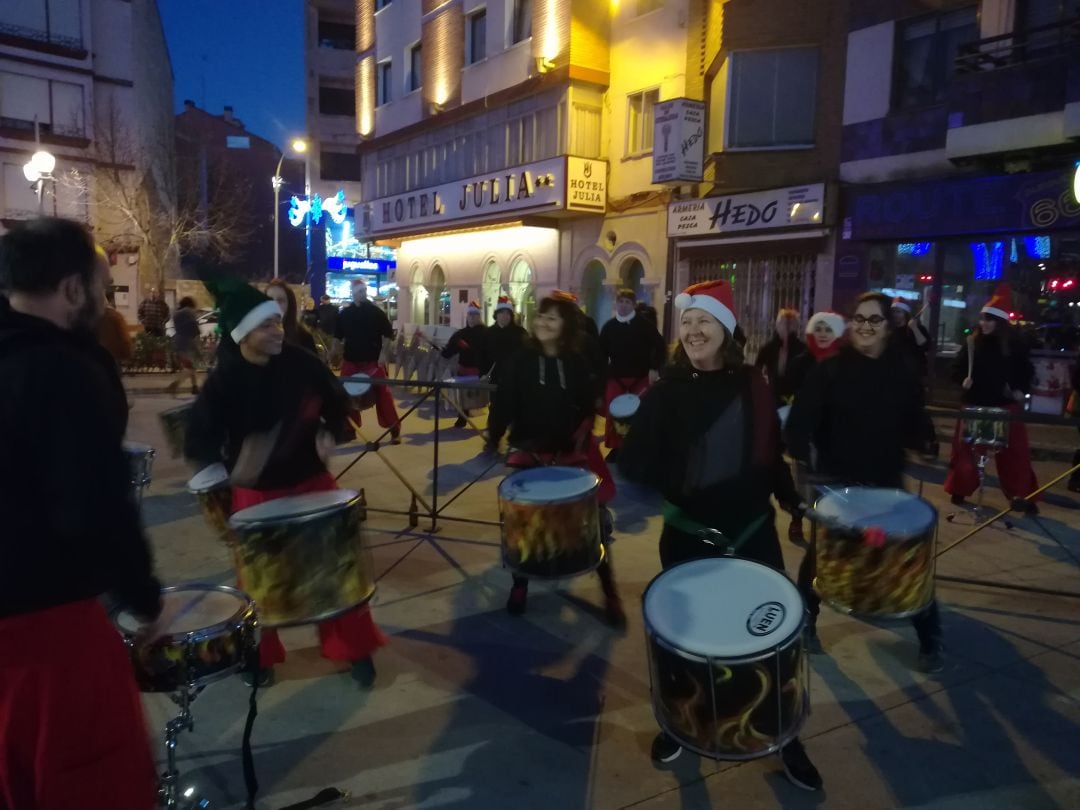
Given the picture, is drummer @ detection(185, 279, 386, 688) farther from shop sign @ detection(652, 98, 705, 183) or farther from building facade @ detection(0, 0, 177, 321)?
building facade @ detection(0, 0, 177, 321)

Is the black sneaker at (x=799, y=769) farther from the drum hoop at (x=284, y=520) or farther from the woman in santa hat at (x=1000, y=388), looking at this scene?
the woman in santa hat at (x=1000, y=388)

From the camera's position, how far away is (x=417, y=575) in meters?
5.41

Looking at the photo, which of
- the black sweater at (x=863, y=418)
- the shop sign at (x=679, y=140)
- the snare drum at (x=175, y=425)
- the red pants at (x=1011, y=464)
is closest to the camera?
the black sweater at (x=863, y=418)

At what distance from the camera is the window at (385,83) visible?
85.5 feet

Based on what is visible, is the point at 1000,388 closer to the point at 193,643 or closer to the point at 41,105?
the point at 193,643

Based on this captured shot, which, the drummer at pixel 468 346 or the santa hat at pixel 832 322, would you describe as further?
the drummer at pixel 468 346

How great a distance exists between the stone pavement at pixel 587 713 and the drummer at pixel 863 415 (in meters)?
0.48

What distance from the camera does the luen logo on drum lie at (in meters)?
2.58

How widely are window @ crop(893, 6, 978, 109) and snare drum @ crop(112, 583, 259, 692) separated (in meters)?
13.0

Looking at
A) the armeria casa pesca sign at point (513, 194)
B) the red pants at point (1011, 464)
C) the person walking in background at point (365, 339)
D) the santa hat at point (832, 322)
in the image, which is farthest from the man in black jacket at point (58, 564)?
the armeria casa pesca sign at point (513, 194)

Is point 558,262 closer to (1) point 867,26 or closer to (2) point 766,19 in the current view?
(2) point 766,19

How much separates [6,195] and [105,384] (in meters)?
36.7

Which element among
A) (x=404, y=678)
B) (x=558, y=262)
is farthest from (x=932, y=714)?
(x=558, y=262)

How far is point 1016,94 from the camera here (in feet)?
35.2
